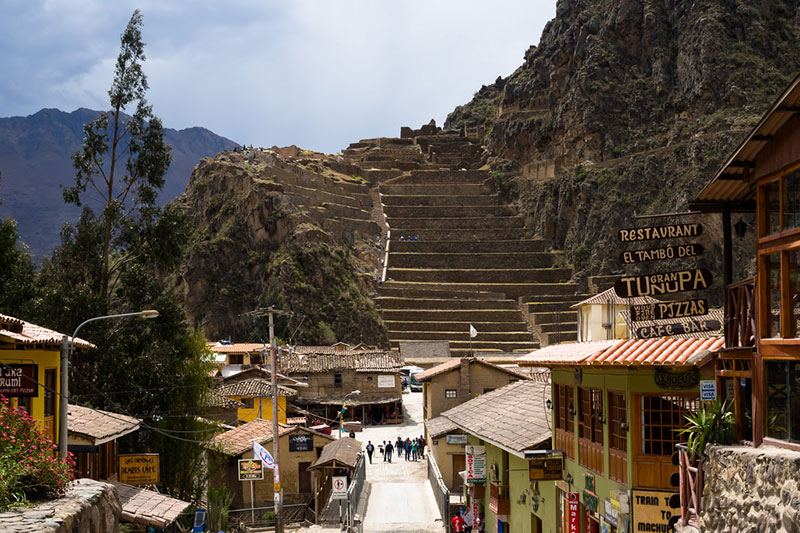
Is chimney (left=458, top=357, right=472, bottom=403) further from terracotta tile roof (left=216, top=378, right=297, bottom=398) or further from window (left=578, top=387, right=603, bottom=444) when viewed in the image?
window (left=578, top=387, right=603, bottom=444)

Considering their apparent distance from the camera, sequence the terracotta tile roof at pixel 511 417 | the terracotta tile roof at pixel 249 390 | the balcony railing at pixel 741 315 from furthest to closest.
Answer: the terracotta tile roof at pixel 249 390, the terracotta tile roof at pixel 511 417, the balcony railing at pixel 741 315

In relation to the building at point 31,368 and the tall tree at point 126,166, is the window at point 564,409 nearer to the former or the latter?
the building at point 31,368

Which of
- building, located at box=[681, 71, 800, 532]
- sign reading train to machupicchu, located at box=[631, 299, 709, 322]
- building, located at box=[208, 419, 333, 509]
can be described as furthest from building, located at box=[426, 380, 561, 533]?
building, located at box=[681, 71, 800, 532]

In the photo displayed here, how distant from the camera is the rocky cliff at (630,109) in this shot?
344 feet

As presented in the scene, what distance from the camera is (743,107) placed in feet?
346

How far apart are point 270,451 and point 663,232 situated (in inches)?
1014

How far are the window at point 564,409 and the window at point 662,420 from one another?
12.8 feet

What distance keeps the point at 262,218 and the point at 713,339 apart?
286 feet

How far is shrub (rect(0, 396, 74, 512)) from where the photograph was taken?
41.5ft

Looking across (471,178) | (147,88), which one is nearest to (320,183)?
(471,178)

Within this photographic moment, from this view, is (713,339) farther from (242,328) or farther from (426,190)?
(426,190)

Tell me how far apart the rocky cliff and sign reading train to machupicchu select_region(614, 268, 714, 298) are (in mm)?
84618

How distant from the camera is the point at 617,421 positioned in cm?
1780

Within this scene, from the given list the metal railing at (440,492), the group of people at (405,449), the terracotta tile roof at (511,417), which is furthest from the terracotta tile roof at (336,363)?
the terracotta tile roof at (511,417)
